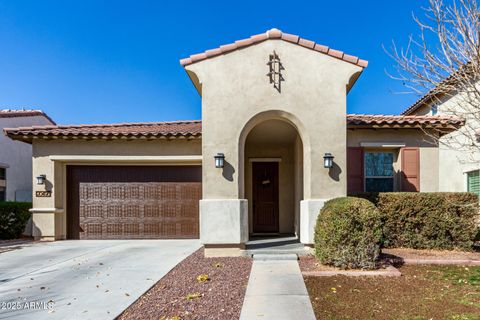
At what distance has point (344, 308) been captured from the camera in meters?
4.52

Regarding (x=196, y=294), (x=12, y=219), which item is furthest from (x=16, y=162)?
(x=196, y=294)

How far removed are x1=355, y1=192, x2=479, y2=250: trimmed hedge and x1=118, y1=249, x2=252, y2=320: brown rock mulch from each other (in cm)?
419

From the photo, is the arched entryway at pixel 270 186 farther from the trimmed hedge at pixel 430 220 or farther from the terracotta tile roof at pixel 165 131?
the trimmed hedge at pixel 430 220

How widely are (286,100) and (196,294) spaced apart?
16.1ft

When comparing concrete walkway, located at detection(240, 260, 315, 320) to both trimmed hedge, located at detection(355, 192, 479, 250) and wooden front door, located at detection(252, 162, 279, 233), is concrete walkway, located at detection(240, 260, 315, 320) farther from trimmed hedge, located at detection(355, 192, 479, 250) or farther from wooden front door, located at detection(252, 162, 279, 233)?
wooden front door, located at detection(252, 162, 279, 233)

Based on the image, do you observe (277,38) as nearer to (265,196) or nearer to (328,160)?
(328,160)

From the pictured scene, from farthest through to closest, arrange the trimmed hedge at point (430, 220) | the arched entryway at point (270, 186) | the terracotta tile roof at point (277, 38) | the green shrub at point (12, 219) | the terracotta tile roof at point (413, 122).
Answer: the green shrub at point (12, 219)
the arched entryway at point (270, 186)
the terracotta tile roof at point (413, 122)
the trimmed hedge at point (430, 220)
the terracotta tile roof at point (277, 38)

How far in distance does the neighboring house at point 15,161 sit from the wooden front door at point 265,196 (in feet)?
37.7

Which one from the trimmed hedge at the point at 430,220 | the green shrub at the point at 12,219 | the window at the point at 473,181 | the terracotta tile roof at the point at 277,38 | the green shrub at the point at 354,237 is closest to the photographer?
the green shrub at the point at 354,237

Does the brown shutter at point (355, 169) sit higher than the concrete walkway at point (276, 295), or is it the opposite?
the brown shutter at point (355, 169)

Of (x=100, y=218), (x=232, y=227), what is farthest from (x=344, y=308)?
(x=100, y=218)

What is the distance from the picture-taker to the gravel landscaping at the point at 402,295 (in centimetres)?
434

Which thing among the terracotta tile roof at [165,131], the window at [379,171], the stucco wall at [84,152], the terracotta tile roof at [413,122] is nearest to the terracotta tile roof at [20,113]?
the terracotta tile roof at [165,131]

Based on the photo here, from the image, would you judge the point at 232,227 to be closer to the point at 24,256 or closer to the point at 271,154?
the point at 271,154
